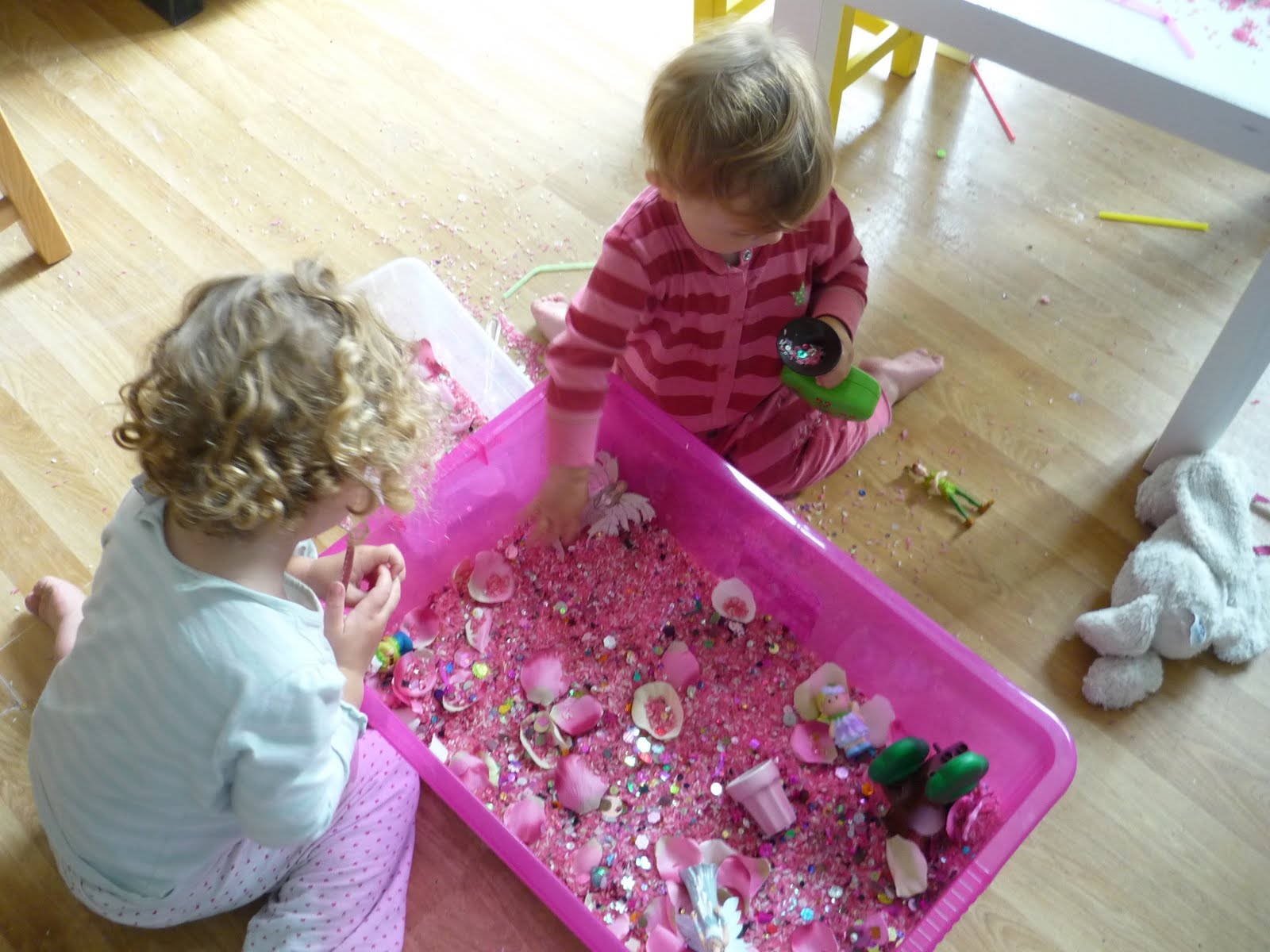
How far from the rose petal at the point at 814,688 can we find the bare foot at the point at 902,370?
1.19ft

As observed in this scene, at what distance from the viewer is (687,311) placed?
39.4 inches

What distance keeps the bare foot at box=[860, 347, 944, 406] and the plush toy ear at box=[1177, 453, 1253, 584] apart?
0.30 metres

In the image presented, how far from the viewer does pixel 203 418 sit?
66 centimetres

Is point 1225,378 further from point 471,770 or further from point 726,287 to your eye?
point 471,770

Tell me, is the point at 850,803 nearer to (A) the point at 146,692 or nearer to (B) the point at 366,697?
(B) the point at 366,697

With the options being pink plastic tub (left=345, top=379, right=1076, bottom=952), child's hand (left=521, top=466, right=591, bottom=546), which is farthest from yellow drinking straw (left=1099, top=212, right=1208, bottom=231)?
child's hand (left=521, top=466, right=591, bottom=546)

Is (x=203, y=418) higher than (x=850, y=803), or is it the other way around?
(x=203, y=418)

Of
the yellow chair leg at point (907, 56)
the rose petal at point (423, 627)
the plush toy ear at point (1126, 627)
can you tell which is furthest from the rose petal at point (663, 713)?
the yellow chair leg at point (907, 56)

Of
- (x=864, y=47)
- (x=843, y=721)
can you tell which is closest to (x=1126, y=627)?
(x=843, y=721)

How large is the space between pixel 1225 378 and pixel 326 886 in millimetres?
1001

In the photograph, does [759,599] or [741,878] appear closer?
[741,878]

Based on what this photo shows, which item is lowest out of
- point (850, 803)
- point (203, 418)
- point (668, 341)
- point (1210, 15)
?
point (850, 803)

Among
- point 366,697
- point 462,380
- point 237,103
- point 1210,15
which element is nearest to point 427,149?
point 237,103

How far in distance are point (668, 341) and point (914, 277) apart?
48 cm
